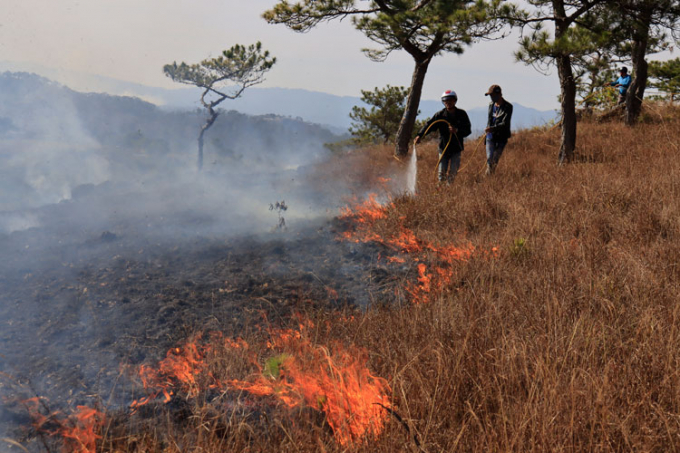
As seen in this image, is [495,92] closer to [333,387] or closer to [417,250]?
[417,250]

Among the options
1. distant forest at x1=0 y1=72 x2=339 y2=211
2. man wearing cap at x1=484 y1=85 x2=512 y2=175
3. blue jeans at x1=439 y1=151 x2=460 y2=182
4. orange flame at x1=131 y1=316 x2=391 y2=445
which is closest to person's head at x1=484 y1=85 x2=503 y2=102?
man wearing cap at x1=484 y1=85 x2=512 y2=175

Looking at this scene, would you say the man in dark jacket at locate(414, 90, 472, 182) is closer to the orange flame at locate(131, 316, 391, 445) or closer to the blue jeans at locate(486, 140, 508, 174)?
the blue jeans at locate(486, 140, 508, 174)

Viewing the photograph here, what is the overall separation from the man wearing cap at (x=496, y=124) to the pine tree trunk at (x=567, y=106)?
203 cm

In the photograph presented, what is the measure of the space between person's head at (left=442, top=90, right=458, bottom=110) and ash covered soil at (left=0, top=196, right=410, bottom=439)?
278 centimetres

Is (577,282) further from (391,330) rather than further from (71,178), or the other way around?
(71,178)

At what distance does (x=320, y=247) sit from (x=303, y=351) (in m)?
3.20

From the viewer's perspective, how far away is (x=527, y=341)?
7.95 feet

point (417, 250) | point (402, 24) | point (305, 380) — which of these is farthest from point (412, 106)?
point (305, 380)

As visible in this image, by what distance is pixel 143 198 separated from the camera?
39.0 feet

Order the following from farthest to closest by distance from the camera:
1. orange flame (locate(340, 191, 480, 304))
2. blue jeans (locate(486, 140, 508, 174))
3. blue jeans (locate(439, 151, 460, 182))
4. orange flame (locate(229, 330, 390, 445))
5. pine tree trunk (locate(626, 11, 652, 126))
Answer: pine tree trunk (locate(626, 11, 652, 126)) → blue jeans (locate(486, 140, 508, 174)) → blue jeans (locate(439, 151, 460, 182)) → orange flame (locate(340, 191, 480, 304)) → orange flame (locate(229, 330, 390, 445))

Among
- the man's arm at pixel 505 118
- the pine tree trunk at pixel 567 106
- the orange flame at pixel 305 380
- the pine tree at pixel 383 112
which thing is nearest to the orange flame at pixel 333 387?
the orange flame at pixel 305 380

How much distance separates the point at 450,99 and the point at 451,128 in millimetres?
493

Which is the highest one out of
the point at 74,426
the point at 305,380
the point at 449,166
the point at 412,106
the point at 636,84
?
the point at 636,84

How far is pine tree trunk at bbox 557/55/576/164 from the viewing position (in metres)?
8.89
